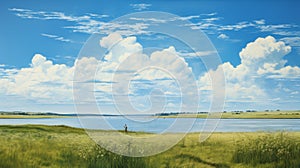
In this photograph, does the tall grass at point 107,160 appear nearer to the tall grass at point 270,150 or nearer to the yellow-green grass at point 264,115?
the tall grass at point 270,150

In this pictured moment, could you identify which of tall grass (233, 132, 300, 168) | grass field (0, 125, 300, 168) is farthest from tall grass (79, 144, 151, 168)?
tall grass (233, 132, 300, 168)

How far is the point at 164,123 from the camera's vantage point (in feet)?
26.1

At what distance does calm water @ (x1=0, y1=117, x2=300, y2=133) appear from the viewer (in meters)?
7.96

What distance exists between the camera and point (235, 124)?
9.83 meters

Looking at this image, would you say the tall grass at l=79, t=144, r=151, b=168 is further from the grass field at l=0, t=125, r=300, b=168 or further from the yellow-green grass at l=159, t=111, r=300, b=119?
the yellow-green grass at l=159, t=111, r=300, b=119

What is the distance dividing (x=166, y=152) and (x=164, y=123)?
1.17 metres

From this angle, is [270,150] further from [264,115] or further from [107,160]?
[107,160]

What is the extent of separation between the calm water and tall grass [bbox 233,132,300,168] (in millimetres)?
270

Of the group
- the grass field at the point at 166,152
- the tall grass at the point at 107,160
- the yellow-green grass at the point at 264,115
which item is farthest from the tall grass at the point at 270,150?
the tall grass at the point at 107,160

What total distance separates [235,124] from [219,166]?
131cm

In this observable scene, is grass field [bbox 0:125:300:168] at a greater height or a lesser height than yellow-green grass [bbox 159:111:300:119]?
lesser

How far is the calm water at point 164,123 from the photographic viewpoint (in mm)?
7957

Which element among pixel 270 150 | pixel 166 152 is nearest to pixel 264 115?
pixel 270 150

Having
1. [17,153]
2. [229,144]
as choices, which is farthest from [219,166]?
[17,153]
